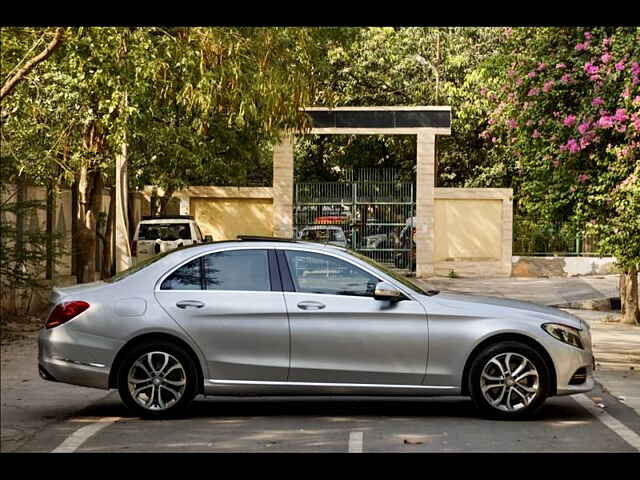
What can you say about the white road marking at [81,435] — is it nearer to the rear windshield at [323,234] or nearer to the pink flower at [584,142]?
the pink flower at [584,142]

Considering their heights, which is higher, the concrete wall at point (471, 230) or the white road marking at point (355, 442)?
the concrete wall at point (471, 230)

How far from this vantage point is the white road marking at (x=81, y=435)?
9.44m

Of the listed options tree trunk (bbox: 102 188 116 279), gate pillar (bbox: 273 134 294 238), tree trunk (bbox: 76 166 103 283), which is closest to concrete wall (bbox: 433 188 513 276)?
gate pillar (bbox: 273 134 294 238)

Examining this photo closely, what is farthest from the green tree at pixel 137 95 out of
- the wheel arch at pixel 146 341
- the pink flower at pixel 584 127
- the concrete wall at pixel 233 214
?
the concrete wall at pixel 233 214

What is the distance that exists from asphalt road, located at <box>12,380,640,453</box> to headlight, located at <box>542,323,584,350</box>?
2.40 feet

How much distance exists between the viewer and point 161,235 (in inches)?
1168

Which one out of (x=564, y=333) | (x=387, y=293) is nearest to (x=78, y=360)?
(x=387, y=293)

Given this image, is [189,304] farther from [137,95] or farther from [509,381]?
[137,95]

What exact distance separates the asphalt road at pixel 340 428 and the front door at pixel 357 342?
451mm

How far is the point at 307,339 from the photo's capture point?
10711 mm

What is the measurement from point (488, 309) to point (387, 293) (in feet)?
3.10

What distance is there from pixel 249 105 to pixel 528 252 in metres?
23.0

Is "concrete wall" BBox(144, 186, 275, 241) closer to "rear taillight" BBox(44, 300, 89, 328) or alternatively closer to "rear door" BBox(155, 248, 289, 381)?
"rear door" BBox(155, 248, 289, 381)

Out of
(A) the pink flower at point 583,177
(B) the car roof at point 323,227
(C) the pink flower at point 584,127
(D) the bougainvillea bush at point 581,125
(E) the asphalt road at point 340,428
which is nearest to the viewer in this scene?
(E) the asphalt road at point 340,428
